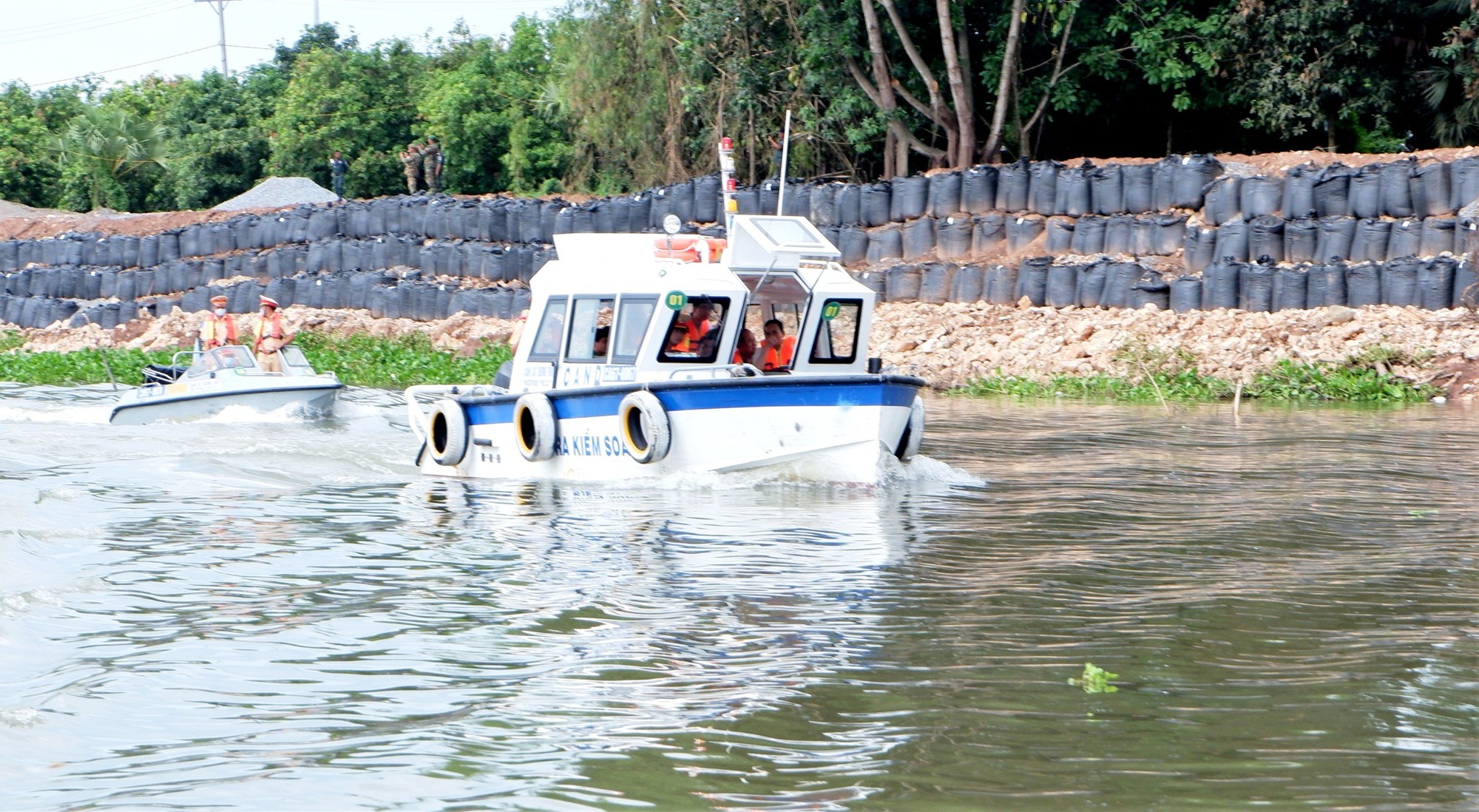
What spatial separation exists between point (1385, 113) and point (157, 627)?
2741cm

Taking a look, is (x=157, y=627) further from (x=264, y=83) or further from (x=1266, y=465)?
(x=264, y=83)

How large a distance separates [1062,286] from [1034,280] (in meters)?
0.49

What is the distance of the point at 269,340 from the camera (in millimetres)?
19562

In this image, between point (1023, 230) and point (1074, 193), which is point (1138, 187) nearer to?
point (1074, 193)

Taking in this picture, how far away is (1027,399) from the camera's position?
2167 centimetres

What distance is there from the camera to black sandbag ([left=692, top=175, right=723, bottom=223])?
2962 centimetres

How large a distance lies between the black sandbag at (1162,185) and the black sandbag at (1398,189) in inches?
145

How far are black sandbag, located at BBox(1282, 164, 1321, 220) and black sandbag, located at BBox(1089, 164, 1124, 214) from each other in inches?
117

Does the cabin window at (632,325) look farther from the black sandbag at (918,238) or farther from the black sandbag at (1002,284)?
the black sandbag at (918,238)

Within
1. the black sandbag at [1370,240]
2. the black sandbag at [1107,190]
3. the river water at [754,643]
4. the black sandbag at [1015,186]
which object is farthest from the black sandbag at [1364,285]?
the river water at [754,643]

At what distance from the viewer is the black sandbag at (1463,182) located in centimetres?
2195

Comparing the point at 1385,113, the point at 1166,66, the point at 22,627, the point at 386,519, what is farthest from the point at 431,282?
the point at 22,627

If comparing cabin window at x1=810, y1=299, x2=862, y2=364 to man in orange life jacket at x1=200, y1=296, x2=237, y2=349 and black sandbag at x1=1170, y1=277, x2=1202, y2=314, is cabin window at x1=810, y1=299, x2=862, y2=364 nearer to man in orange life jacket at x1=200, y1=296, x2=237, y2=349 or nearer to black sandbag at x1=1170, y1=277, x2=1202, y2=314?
man in orange life jacket at x1=200, y1=296, x2=237, y2=349

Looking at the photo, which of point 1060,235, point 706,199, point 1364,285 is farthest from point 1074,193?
point 706,199
